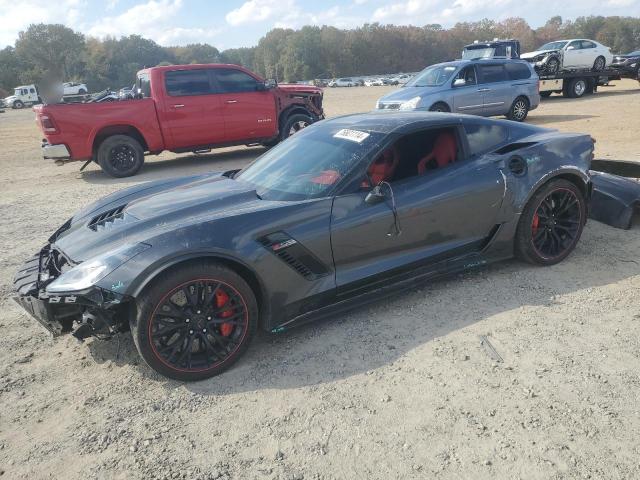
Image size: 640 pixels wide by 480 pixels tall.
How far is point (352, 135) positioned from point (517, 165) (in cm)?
140

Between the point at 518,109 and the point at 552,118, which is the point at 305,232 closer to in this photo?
the point at 518,109

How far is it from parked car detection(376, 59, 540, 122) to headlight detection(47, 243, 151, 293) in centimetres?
1037

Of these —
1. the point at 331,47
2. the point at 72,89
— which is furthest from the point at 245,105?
the point at 331,47

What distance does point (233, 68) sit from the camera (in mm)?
10438

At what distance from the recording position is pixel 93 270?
2.92 metres

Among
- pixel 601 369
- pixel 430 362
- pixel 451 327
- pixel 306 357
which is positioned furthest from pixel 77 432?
pixel 601 369

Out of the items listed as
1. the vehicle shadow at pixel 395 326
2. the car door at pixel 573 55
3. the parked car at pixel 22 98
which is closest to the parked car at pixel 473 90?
the car door at pixel 573 55

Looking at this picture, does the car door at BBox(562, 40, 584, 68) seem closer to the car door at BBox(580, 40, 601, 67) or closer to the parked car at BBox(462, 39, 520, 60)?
the car door at BBox(580, 40, 601, 67)

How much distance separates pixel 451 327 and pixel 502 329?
1.11ft

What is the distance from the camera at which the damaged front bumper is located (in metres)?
2.82

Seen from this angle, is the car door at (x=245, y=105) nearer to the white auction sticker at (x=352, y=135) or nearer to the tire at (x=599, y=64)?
the white auction sticker at (x=352, y=135)

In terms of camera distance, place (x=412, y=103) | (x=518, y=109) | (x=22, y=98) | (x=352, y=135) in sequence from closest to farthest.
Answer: (x=352, y=135), (x=412, y=103), (x=518, y=109), (x=22, y=98)

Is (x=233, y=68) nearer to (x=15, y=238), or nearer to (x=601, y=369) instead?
(x=15, y=238)

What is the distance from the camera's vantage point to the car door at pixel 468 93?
1263 centimetres
